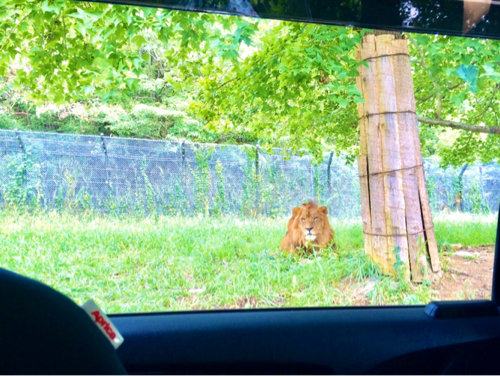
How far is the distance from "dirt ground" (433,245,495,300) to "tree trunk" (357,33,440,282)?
178mm

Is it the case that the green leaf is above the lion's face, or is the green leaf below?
above

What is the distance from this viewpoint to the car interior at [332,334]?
1.21 m

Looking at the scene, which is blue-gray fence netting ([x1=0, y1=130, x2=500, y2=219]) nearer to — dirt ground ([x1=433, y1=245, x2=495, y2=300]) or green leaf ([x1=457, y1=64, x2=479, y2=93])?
dirt ground ([x1=433, y1=245, x2=495, y2=300])

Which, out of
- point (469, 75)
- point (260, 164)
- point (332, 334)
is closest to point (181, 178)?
point (260, 164)

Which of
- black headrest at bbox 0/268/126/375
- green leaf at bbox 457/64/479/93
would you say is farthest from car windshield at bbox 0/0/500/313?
black headrest at bbox 0/268/126/375

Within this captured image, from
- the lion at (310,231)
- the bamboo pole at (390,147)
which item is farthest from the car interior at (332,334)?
the lion at (310,231)

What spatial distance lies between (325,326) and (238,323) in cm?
28

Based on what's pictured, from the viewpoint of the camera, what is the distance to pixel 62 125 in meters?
10.5

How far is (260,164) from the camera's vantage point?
7461 millimetres

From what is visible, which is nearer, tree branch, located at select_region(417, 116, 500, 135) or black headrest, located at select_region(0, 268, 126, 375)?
black headrest, located at select_region(0, 268, 126, 375)

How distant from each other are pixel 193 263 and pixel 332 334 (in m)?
3.48

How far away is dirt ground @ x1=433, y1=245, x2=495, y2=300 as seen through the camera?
3787 millimetres

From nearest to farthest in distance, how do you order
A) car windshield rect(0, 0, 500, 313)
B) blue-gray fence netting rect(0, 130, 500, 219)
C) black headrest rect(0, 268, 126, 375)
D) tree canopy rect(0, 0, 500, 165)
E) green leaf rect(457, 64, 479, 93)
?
black headrest rect(0, 268, 126, 375) < green leaf rect(457, 64, 479, 93) < tree canopy rect(0, 0, 500, 165) < car windshield rect(0, 0, 500, 313) < blue-gray fence netting rect(0, 130, 500, 219)

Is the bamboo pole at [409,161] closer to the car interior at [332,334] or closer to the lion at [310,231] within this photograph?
the lion at [310,231]
